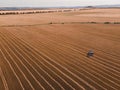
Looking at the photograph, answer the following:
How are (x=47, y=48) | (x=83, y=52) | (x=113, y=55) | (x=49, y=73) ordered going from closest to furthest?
(x=49, y=73), (x=113, y=55), (x=83, y=52), (x=47, y=48)

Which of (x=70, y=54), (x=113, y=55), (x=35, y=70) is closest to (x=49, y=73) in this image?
(x=35, y=70)

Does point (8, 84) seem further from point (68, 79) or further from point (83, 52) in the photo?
point (83, 52)

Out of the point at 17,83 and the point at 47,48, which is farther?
the point at 47,48

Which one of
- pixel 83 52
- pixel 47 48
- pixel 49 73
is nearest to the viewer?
pixel 49 73

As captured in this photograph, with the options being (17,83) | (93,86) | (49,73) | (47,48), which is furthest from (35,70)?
(47,48)

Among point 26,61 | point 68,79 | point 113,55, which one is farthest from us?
point 113,55

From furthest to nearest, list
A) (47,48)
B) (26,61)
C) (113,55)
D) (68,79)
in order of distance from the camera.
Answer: (47,48), (113,55), (26,61), (68,79)

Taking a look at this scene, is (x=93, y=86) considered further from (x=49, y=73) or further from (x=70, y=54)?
(x=70, y=54)

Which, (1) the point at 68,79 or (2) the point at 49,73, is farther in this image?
(2) the point at 49,73
